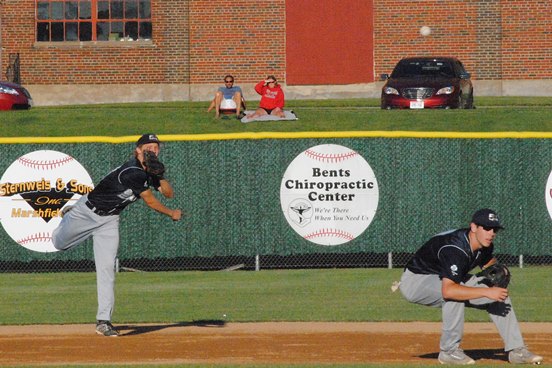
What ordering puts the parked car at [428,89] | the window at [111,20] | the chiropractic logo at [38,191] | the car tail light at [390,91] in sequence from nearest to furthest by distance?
1. the chiropractic logo at [38,191]
2. the parked car at [428,89]
3. the car tail light at [390,91]
4. the window at [111,20]

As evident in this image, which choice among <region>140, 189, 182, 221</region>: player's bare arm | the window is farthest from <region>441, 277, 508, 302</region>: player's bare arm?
the window

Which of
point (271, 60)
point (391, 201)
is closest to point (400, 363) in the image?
point (391, 201)

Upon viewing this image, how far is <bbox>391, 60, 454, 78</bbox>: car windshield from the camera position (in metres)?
31.1

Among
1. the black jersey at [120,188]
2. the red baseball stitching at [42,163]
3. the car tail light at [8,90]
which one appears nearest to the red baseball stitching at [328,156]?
the red baseball stitching at [42,163]

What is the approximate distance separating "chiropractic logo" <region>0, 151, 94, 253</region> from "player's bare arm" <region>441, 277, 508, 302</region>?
8542 millimetres

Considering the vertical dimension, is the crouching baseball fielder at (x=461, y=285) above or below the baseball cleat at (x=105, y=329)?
above

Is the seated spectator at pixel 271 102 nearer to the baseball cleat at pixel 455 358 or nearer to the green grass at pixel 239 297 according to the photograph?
the green grass at pixel 239 297

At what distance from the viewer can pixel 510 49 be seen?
38.9 m

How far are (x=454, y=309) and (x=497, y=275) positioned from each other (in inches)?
19.1

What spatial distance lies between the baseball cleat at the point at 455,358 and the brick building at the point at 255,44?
28.2 m

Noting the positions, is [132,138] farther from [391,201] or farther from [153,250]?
[391,201]

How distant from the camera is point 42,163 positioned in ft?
59.4

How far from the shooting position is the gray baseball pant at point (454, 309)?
35.4 ft

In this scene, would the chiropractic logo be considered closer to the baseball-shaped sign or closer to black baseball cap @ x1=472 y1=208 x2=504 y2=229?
the baseball-shaped sign
